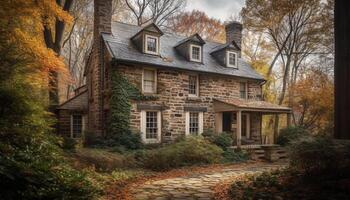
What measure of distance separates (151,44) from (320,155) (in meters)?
12.1

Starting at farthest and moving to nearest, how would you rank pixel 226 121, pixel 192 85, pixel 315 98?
1. pixel 315 98
2. pixel 226 121
3. pixel 192 85

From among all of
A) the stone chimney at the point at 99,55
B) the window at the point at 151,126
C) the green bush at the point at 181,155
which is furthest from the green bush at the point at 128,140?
the stone chimney at the point at 99,55

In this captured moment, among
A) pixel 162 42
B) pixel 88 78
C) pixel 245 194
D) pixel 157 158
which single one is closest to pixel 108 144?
pixel 157 158

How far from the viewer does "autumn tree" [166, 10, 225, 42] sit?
29.1 metres

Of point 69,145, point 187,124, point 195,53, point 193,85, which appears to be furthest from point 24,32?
point 195,53

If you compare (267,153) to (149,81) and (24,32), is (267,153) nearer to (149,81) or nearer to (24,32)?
(149,81)

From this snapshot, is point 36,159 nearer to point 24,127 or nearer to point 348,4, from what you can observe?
point 24,127

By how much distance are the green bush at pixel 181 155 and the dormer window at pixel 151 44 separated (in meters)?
6.04

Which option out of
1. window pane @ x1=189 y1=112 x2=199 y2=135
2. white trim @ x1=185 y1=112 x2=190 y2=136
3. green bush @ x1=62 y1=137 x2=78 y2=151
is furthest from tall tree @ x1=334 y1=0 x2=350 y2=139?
window pane @ x1=189 y1=112 x2=199 y2=135

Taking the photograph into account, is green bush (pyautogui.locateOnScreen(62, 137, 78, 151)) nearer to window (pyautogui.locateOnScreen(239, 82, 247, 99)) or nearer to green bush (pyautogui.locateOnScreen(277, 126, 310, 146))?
window (pyautogui.locateOnScreen(239, 82, 247, 99))

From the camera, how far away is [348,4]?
7109mm

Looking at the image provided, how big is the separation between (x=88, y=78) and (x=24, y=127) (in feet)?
37.6

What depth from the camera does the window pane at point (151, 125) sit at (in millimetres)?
15789

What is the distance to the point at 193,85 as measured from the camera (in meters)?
17.8
